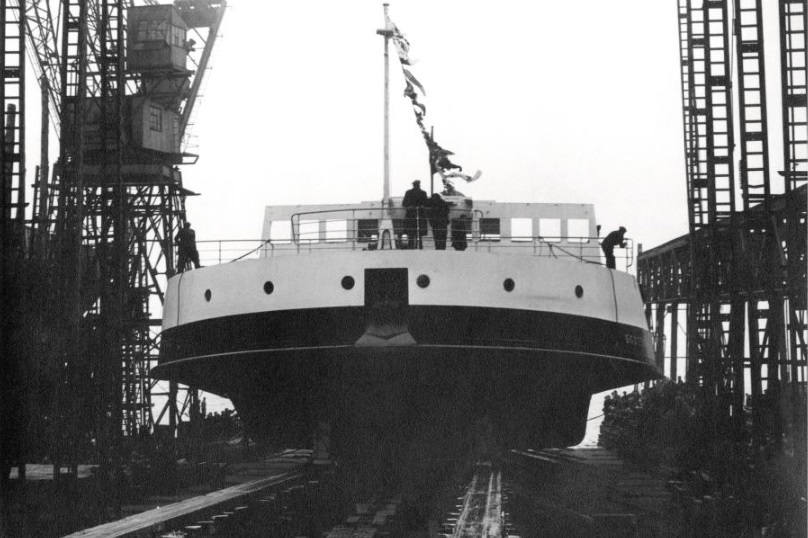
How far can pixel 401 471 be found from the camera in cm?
1683

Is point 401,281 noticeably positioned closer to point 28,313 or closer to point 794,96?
point 794,96

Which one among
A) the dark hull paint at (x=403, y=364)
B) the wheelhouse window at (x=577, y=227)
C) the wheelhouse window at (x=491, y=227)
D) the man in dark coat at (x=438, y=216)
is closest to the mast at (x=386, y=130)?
the man in dark coat at (x=438, y=216)

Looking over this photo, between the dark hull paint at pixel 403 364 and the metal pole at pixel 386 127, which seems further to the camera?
the metal pole at pixel 386 127

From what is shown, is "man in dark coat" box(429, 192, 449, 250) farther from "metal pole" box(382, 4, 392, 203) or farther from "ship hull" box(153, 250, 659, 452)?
"metal pole" box(382, 4, 392, 203)

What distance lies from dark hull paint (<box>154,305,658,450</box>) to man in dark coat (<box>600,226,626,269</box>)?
112cm

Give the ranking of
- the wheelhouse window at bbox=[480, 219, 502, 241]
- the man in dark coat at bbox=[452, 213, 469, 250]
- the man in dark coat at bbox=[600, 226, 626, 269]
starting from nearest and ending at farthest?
the man in dark coat at bbox=[452, 213, 469, 250] → the man in dark coat at bbox=[600, 226, 626, 269] → the wheelhouse window at bbox=[480, 219, 502, 241]

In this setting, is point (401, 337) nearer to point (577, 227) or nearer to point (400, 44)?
point (400, 44)

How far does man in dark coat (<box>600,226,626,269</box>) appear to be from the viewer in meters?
18.6

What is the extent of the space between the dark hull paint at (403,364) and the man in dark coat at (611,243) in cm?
112

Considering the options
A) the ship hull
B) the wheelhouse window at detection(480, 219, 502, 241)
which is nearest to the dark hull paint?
the ship hull

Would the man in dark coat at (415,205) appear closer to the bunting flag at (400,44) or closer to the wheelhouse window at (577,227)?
the bunting flag at (400,44)

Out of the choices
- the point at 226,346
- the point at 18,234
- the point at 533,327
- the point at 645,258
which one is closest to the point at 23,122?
the point at 18,234

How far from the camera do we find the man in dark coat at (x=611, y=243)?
18.6 metres

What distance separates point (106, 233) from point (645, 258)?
2701 centimetres
